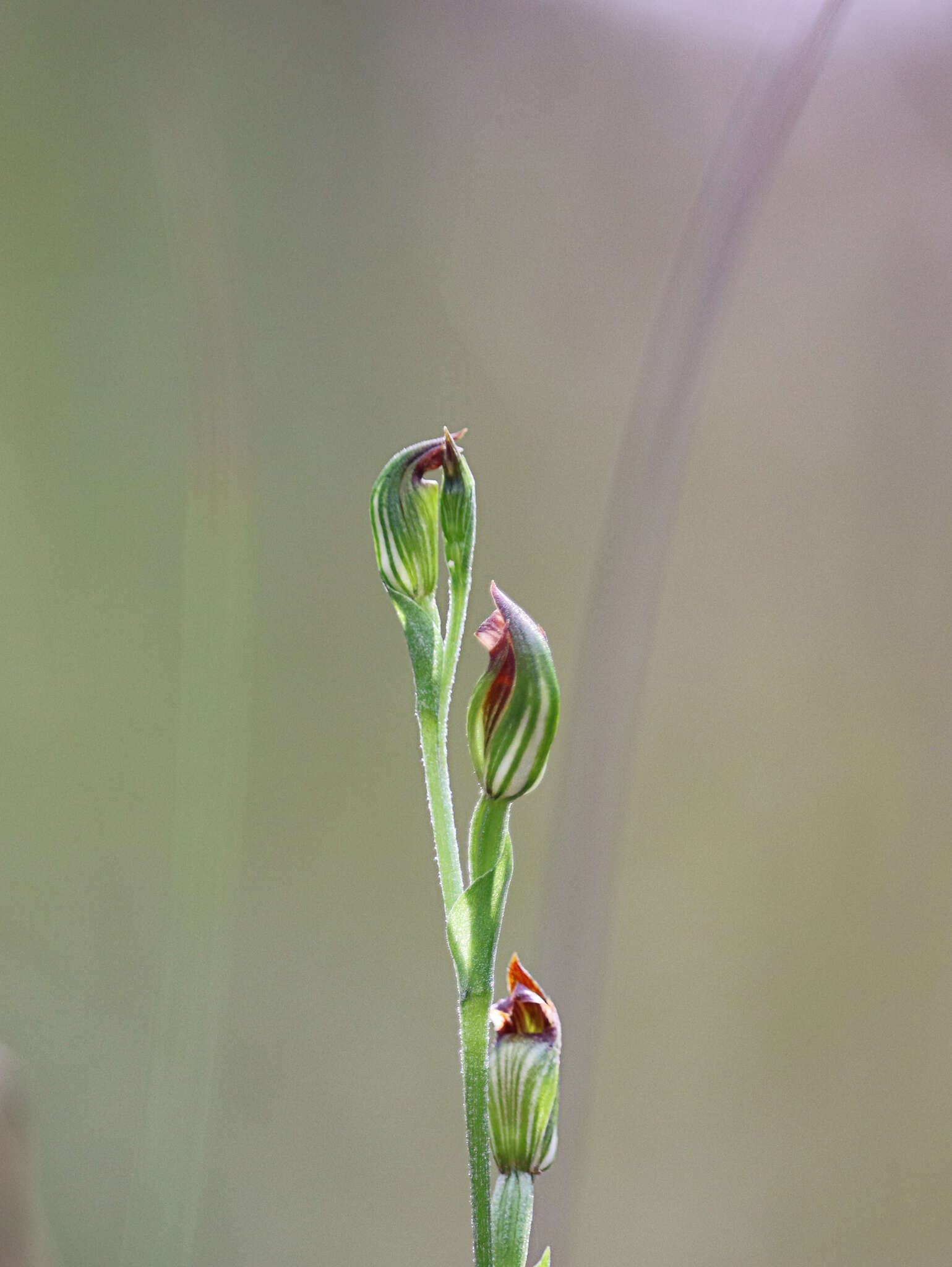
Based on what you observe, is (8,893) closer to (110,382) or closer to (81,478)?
(81,478)

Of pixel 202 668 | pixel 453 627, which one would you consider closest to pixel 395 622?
pixel 202 668

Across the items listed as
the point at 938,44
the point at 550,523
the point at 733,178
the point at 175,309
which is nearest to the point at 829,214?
the point at 733,178

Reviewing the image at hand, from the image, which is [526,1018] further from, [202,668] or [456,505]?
[202,668]

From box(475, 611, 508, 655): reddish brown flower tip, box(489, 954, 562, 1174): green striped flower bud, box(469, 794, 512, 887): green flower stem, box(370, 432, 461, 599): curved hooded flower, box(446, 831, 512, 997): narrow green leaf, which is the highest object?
box(370, 432, 461, 599): curved hooded flower

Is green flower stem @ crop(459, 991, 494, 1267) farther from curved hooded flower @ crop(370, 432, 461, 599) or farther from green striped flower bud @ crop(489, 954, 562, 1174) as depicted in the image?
curved hooded flower @ crop(370, 432, 461, 599)

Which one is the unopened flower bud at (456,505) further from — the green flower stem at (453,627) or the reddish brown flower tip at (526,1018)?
the reddish brown flower tip at (526,1018)

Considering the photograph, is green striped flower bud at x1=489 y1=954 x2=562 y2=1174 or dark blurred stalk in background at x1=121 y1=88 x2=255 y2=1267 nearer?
green striped flower bud at x1=489 y1=954 x2=562 y2=1174

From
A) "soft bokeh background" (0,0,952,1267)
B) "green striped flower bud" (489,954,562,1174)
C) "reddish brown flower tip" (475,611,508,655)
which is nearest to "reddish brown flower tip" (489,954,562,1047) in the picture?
"green striped flower bud" (489,954,562,1174)
